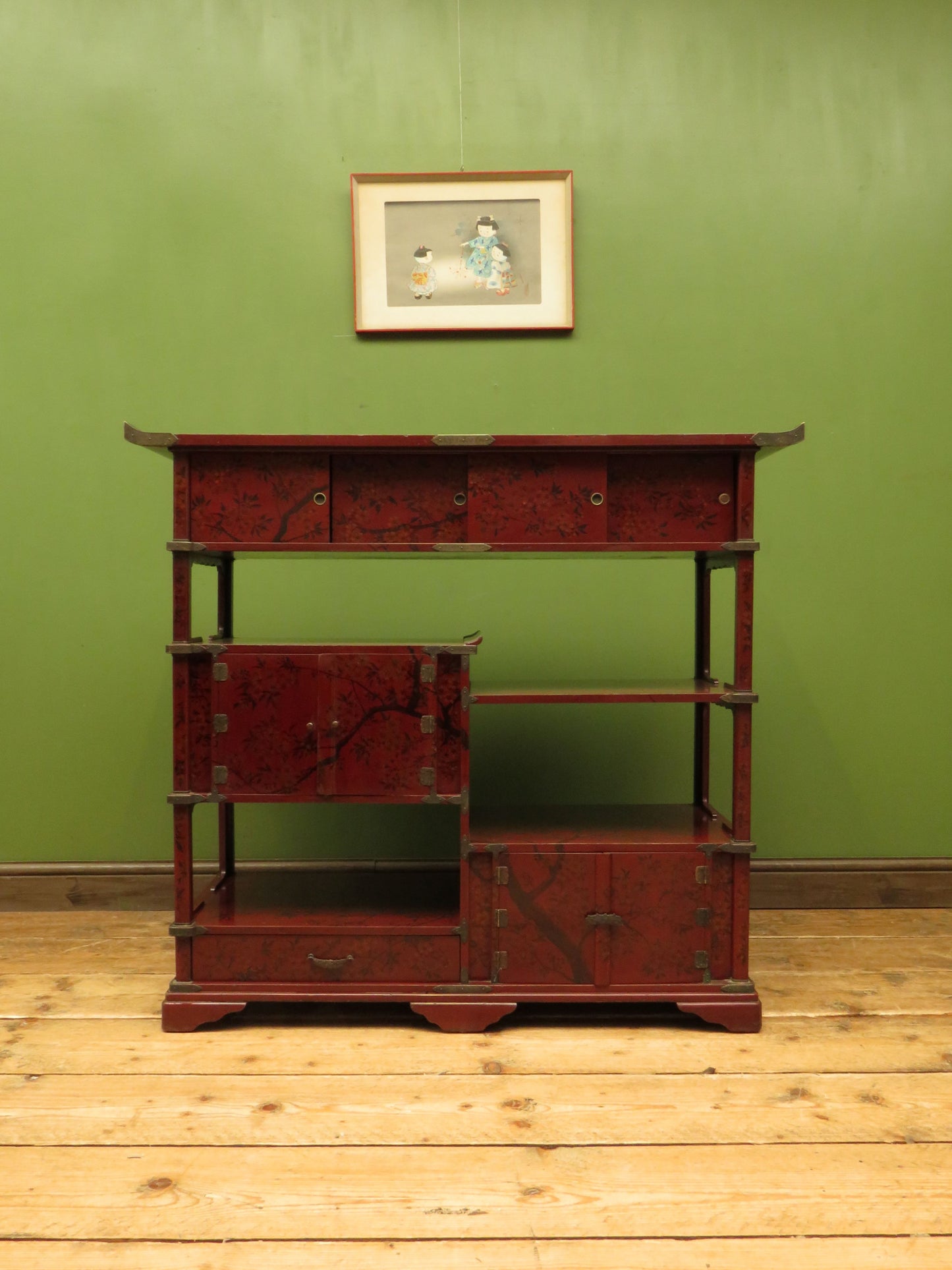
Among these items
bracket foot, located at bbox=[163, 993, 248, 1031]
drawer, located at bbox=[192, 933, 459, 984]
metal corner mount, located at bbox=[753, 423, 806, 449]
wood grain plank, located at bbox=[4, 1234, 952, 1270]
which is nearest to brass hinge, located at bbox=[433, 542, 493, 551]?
metal corner mount, located at bbox=[753, 423, 806, 449]

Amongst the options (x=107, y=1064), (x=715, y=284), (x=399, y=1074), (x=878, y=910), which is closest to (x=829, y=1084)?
(x=399, y=1074)

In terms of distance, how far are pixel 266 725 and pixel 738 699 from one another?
105 centimetres

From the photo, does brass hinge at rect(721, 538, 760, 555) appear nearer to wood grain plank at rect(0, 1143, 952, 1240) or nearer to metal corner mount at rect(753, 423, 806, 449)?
metal corner mount at rect(753, 423, 806, 449)

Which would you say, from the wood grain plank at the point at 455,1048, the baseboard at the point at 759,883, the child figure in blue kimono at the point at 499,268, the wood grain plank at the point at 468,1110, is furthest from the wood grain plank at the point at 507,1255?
the child figure in blue kimono at the point at 499,268

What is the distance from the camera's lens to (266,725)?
192cm

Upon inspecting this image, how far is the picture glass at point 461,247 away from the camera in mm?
2592

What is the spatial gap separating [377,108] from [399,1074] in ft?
8.54

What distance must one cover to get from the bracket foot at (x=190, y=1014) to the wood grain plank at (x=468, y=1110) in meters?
0.20

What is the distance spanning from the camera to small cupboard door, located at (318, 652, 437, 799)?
6.29 ft

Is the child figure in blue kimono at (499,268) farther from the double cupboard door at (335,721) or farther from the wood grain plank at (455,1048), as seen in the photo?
the wood grain plank at (455,1048)

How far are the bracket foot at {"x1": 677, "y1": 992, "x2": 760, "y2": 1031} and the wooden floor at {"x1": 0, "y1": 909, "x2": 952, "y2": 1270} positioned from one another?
4cm

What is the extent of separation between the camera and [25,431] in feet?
8.61

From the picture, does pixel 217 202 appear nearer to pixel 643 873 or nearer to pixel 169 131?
pixel 169 131

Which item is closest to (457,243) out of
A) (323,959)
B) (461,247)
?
(461,247)
